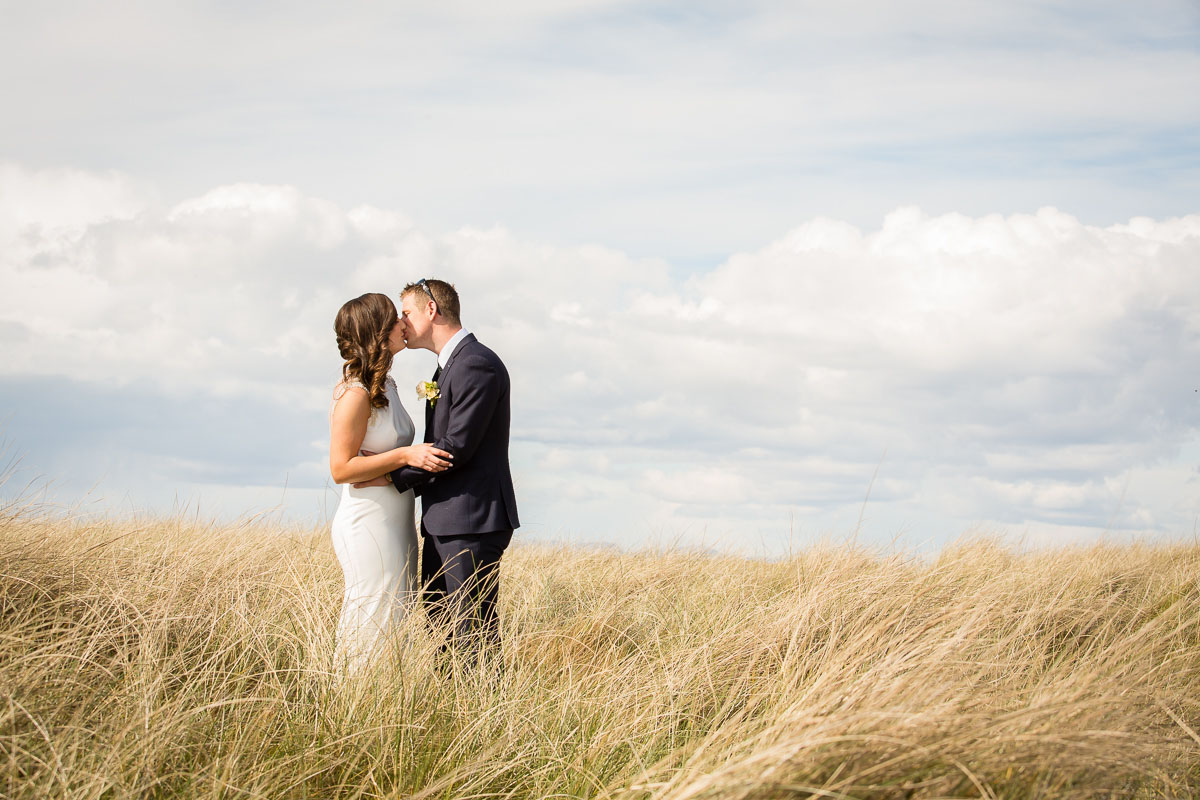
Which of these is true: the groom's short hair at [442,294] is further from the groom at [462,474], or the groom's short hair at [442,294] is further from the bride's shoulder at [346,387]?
the bride's shoulder at [346,387]

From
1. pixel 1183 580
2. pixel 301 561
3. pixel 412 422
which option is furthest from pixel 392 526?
pixel 1183 580

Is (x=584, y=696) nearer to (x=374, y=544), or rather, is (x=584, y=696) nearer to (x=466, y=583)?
(x=466, y=583)

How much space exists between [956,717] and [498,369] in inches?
118

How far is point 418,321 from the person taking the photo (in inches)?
203

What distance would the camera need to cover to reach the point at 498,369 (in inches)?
199

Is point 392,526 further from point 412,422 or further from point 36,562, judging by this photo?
point 36,562

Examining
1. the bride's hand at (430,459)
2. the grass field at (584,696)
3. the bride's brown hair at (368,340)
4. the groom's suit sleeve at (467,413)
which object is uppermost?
the bride's brown hair at (368,340)

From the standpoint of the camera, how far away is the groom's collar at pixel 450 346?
5.10 metres

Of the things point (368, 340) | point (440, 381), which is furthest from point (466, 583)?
point (368, 340)

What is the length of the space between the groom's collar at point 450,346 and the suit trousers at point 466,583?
3.17 feet

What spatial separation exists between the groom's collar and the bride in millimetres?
246

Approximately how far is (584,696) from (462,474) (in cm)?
134

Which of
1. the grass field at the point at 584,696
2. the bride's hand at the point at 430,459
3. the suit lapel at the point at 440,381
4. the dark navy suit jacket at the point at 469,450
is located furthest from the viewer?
the suit lapel at the point at 440,381

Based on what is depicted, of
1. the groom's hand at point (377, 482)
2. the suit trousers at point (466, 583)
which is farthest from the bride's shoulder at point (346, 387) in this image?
the suit trousers at point (466, 583)
